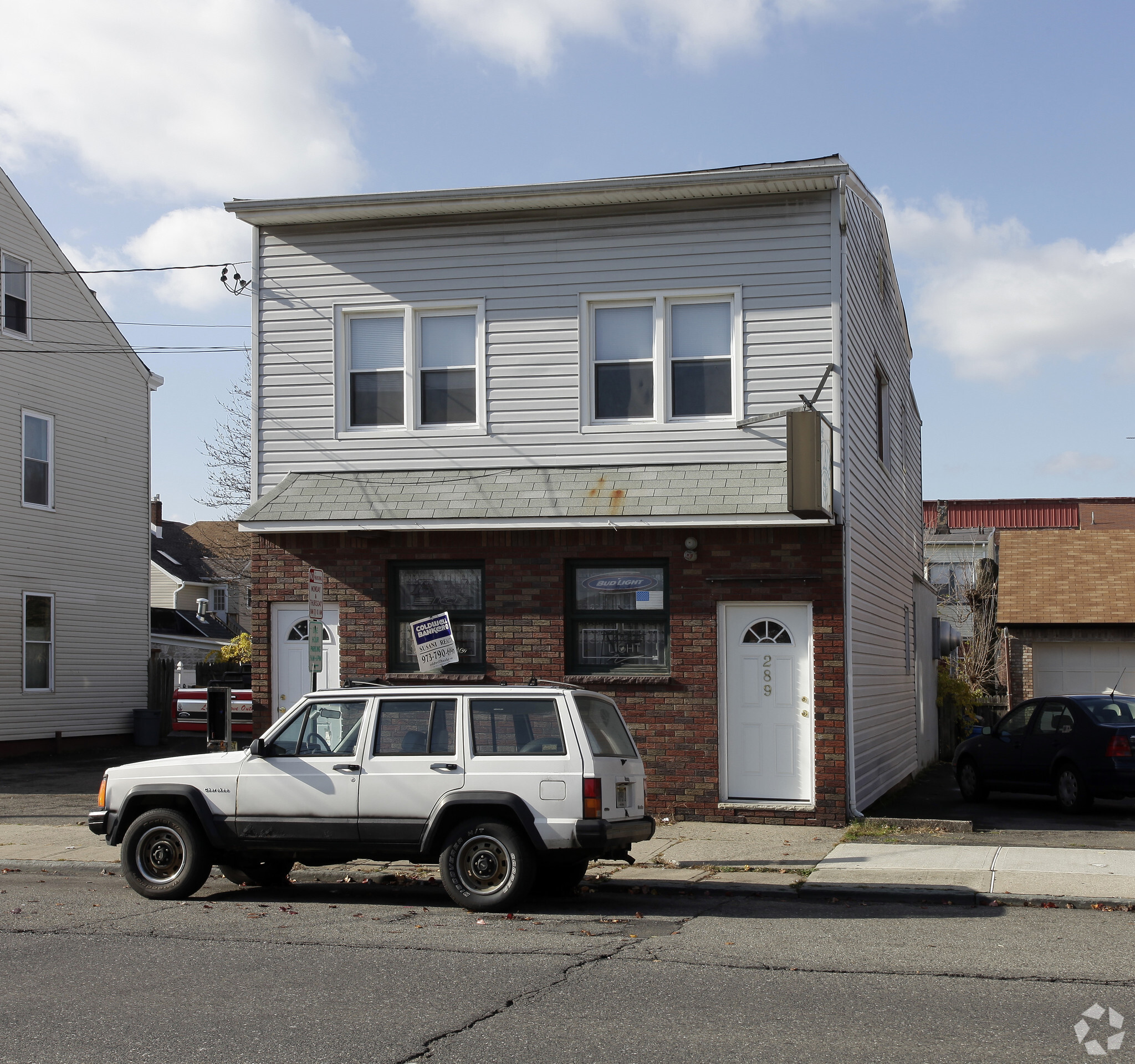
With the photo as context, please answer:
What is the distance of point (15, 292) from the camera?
81.9 feet

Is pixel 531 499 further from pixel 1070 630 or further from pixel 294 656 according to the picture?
pixel 1070 630

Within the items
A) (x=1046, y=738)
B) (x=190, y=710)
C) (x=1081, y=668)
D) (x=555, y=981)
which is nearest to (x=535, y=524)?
(x=1046, y=738)

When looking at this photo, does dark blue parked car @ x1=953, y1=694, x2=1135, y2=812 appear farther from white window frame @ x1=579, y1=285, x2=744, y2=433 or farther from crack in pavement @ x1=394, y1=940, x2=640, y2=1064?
crack in pavement @ x1=394, y1=940, x2=640, y2=1064

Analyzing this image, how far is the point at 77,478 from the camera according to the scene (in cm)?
2652

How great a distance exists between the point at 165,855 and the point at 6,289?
58.0ft

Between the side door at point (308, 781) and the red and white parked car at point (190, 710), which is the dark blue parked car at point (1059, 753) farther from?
the red and white parked car at point (190, 710)

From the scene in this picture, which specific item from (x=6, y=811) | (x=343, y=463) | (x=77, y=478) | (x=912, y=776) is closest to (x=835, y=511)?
(x=343, y=463)

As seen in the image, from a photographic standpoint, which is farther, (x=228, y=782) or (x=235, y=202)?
(x=235, y=202)

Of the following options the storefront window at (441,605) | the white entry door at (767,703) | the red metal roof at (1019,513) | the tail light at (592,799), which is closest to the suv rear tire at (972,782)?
the white entry door at (767,703)

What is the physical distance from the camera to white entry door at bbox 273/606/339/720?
→ 51.1ft

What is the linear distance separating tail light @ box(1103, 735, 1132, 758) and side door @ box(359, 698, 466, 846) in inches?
357

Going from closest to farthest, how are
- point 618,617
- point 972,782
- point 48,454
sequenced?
1. point 618,617
2. point 972,782
3. point 48,454

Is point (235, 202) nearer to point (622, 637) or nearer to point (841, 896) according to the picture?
point (622, 637)

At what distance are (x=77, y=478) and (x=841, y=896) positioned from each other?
67.7 feet
